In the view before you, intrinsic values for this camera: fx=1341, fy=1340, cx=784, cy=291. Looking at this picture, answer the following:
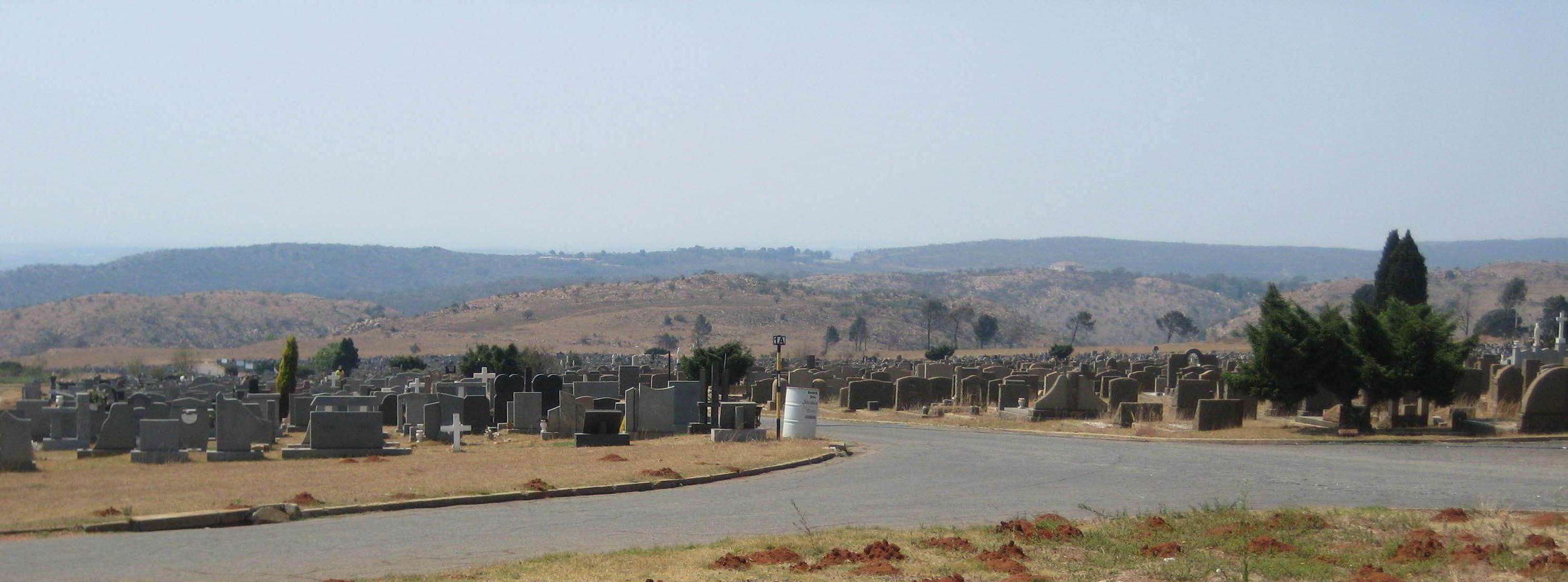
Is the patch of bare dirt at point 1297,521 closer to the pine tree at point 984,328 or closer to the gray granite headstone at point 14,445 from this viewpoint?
the gray granite headstone at point 14,445

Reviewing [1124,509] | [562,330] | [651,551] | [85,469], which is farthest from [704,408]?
[562,330]

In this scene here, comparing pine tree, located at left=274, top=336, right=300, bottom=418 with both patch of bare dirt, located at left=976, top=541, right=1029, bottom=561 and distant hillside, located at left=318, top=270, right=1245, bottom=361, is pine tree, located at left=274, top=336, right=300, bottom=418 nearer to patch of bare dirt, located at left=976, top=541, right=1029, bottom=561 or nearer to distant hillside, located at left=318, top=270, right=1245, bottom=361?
patch of bare dirt, located at left=976, top=541, right=1029, bottom=561

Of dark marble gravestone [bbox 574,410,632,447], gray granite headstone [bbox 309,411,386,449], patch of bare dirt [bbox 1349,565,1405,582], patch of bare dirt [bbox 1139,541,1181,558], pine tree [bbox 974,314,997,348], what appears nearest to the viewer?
patch of bare dirt [bbox 1349,565,1405,582]

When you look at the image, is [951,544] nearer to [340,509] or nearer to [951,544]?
[951,544]

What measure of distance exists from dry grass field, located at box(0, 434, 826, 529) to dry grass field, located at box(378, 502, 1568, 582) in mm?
5248

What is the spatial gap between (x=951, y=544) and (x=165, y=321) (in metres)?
147

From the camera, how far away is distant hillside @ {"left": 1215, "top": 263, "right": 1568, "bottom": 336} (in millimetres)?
160750

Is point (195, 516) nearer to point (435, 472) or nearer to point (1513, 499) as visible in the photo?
point (435, 472)

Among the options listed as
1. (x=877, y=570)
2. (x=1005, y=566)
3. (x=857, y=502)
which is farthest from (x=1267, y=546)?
(x=857, y=502)

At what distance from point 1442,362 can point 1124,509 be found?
15.2 meters

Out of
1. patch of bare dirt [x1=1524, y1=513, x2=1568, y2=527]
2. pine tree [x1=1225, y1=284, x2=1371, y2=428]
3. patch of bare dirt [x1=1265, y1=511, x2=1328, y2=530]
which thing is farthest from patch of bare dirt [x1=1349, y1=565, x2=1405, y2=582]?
A: pine tree [x1=1225, y1=284, x2=1371, y2=428]

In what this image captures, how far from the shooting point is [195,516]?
13992 millimetres

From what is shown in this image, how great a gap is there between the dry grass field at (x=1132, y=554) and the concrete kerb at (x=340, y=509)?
14.0 feet

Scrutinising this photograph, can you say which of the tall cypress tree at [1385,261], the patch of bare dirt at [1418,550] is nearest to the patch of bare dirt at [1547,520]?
the patch of bare dirt at [1418,550]
